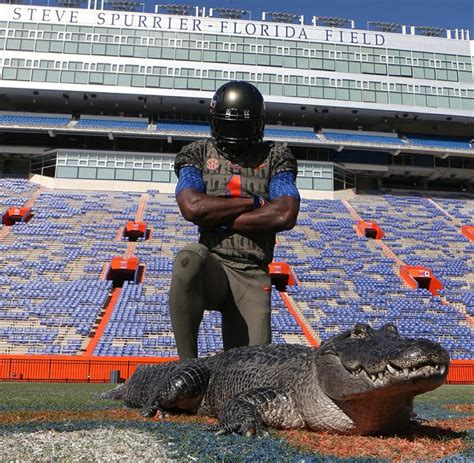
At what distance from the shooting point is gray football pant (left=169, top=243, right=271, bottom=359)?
3785 mm

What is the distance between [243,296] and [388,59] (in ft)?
130

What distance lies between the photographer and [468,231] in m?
30.6

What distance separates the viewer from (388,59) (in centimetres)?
3941

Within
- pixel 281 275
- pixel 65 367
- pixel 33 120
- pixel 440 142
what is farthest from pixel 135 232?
pixel 440 142

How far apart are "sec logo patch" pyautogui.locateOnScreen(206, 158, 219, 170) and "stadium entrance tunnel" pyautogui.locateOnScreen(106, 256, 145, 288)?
17.7 meters

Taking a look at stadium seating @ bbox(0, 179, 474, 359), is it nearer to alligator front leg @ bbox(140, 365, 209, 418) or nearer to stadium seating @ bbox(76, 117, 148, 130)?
stadium seating @ bbox(76, 117, 148, 130)

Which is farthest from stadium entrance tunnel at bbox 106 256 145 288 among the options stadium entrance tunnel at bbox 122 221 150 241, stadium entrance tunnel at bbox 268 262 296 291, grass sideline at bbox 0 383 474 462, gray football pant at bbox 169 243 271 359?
grass sideline at bbox 0 383 474 462

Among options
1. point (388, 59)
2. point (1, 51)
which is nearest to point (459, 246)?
point (388, 59)

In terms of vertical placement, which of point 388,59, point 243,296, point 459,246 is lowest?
point 243,296

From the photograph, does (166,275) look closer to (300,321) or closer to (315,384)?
(300,321)

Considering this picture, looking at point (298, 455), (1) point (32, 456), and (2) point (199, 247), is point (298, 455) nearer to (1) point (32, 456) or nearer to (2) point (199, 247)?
(1) point (32, 456)

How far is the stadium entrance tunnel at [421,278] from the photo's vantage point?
76.2ft

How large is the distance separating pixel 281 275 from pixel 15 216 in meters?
15.0

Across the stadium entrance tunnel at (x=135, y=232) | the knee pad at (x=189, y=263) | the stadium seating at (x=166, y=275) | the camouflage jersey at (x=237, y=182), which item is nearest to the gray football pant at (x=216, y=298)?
the knee pad at (x=189, y=263)
